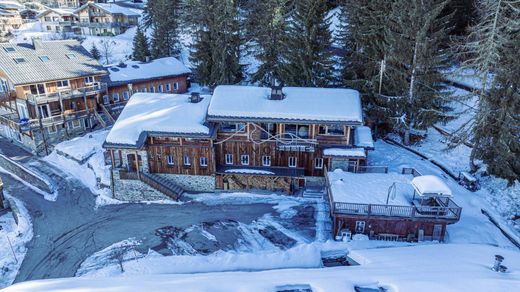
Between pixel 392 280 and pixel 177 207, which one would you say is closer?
pixel 392 280

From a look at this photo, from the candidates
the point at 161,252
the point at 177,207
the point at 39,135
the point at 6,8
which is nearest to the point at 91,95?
the point at 39,135

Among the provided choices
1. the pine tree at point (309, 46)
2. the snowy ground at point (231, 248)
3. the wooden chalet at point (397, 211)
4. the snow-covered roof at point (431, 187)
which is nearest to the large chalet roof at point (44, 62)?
the pine tree at point (309, 46)

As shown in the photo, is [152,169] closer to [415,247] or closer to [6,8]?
[415,247]

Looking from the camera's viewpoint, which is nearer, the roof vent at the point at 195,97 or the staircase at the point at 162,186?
the staircase at the point at 162,186

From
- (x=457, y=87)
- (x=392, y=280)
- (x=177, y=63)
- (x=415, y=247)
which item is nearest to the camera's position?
(x=392, y=280)

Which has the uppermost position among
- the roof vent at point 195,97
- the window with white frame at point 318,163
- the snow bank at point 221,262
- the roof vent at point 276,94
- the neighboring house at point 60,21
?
the neighboring house at point 60,21

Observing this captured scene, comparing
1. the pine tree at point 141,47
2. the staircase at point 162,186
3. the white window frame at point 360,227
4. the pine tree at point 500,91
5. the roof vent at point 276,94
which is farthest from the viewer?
the pine tree at point 141,47

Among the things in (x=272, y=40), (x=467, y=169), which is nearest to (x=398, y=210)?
(x=467, y=169)

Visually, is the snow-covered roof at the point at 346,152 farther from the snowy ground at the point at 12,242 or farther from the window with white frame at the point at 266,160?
the snowy ground at the point at 12,242
